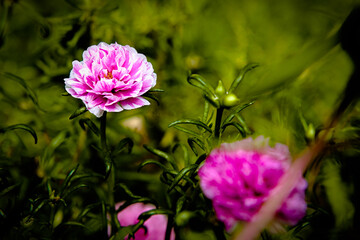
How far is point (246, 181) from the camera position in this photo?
0.30m

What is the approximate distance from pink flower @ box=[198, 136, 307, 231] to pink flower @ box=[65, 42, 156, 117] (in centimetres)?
12

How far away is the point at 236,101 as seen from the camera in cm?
33

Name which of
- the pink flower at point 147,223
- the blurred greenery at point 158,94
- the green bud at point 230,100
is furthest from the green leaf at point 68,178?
the green bud at point 230,100

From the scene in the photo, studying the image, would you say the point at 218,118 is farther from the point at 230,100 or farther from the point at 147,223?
the point at 147,223

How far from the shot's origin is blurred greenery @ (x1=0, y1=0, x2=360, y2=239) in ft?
1.38

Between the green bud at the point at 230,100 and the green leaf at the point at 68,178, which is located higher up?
the green bud at the point at 230,100

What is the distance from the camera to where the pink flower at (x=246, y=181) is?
0.95 feet

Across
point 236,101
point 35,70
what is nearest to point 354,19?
point 236,101

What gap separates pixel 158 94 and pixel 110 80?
1.32 ft

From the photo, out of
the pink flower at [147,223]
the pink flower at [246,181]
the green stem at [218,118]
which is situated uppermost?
the green stem at [218,118]

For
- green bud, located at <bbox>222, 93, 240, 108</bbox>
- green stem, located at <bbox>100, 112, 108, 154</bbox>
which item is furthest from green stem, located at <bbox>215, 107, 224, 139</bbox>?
green stem, located at <bbox>100, 112, 108, 154</bbox>

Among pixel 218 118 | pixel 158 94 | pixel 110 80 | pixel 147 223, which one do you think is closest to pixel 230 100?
pixel 218 118

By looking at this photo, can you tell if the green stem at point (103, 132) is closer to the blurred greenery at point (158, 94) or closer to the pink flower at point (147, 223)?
the blurred greenery at point (158, 94)

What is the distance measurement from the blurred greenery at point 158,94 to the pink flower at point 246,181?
6cm
